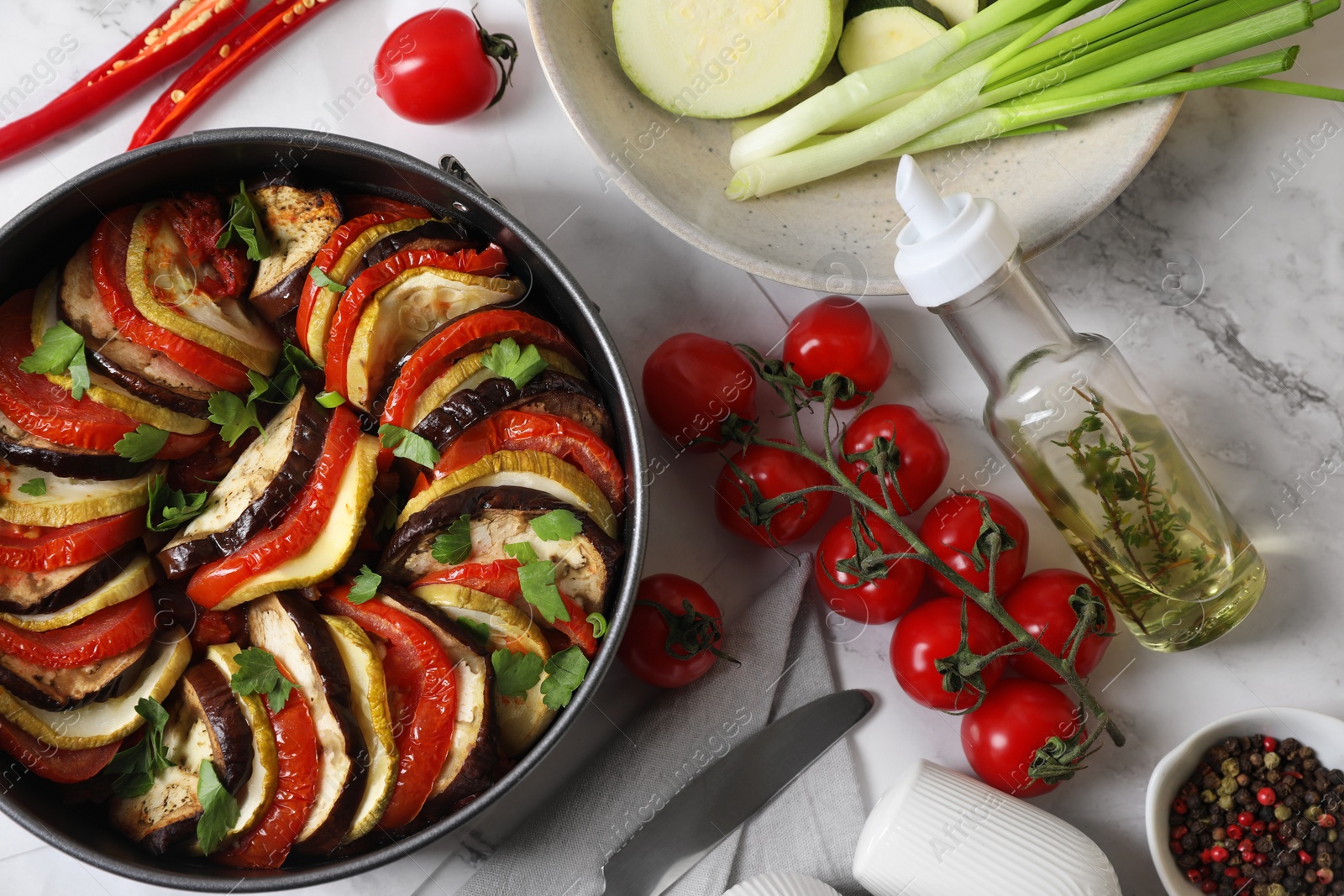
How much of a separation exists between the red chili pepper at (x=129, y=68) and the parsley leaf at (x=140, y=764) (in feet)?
4.50

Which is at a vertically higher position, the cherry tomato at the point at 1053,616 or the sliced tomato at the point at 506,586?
the sliced tomato at the point at 506,586

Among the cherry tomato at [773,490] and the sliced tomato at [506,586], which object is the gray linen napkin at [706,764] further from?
the sliced tomato at [506,586]

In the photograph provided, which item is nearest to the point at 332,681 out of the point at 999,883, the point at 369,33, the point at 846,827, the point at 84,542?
the point at 84,542

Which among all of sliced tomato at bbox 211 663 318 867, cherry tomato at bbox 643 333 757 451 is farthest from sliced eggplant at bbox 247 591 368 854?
cherry tomato at bbox 643 333 757 451

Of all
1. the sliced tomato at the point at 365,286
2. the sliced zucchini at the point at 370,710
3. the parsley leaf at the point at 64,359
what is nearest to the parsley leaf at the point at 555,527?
the sliced zucchini at the point at 370,710

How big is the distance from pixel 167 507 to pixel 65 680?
0.35 m

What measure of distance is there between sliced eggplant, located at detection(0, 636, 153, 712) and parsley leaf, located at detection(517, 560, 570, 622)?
0.75 metres

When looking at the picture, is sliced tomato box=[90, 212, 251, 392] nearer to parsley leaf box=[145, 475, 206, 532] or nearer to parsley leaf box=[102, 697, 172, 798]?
parsley leaf box=[145, 475, 206, 532]

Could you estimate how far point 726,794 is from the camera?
2094 millimetres

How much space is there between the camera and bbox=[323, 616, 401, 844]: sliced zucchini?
1.67m

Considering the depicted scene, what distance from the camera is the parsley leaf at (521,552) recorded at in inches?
68.5

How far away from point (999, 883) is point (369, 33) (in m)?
2.34

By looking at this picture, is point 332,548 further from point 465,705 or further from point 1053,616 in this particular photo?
point 1053,616

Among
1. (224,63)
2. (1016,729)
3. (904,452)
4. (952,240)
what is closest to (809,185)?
(952,240)
